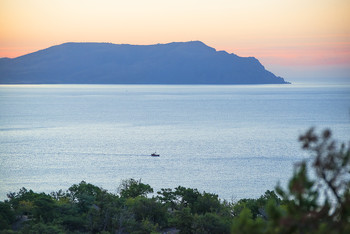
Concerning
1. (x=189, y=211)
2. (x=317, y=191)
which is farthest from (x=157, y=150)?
(x=317, y=191)

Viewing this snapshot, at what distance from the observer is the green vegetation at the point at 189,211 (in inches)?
343

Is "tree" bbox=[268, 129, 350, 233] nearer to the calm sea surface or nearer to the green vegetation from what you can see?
the green vegetation

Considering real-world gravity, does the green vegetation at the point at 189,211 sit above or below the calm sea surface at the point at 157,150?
above

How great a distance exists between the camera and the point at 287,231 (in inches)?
340

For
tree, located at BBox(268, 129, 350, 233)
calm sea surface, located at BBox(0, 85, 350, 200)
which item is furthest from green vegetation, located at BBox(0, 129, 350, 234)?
calm sea surface, located at BBox(0, 85, 350, 200)

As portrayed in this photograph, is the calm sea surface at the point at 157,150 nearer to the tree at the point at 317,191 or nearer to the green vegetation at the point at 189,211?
the green vegetation at the point at 189,211

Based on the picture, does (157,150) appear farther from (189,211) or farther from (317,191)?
(317,191)

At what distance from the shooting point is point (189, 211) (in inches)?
973

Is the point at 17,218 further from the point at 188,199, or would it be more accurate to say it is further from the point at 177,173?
the point at 177,173

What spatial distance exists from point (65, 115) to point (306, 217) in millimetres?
118165

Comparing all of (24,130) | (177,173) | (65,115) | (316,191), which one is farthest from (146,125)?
(316,191)

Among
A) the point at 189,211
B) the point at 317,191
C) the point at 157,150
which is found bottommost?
the point at 157,150

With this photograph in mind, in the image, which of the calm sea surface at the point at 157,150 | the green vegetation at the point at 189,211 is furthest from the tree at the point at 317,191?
the calm sea surface at the point at 157,150

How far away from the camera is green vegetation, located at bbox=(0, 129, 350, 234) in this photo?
870cm
